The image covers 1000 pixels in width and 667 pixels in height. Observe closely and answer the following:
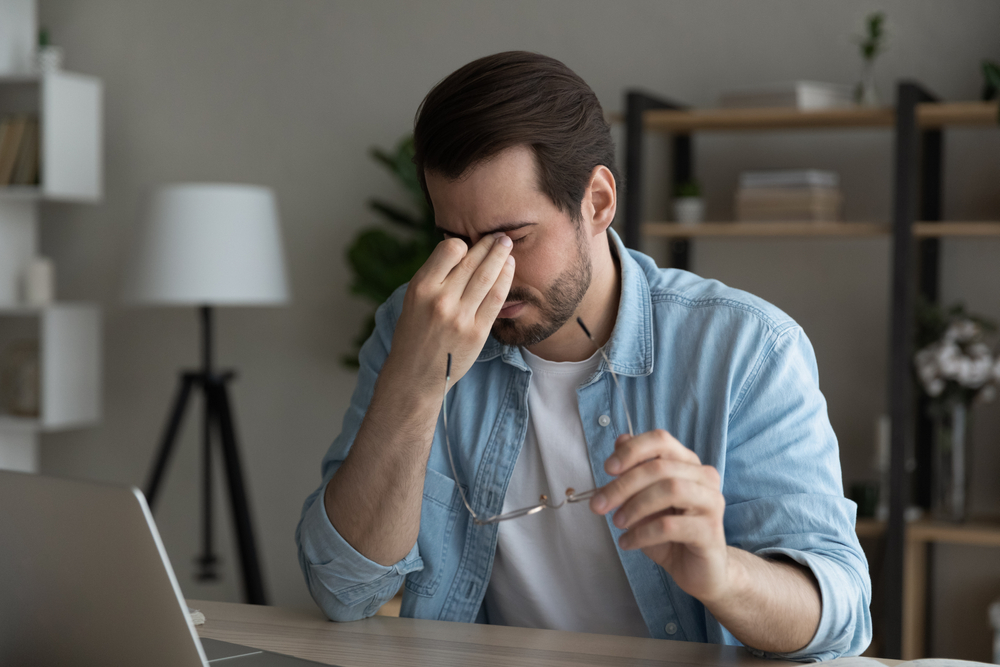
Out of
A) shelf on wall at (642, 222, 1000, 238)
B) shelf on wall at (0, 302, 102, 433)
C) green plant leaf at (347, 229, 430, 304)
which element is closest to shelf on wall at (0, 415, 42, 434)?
shelf on wall at (0, 302, 102, 433)

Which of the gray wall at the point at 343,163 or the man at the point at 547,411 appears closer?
the man at the point at 547,411

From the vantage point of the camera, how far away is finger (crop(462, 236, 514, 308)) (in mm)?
1276

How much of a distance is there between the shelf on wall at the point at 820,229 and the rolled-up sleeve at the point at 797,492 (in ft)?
4.50

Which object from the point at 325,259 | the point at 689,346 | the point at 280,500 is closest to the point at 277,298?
the point at 325,259

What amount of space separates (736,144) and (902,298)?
2.48ft

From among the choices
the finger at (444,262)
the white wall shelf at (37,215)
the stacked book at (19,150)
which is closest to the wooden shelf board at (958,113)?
the finger at (444,262)

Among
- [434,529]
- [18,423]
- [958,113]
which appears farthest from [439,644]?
[18,423]

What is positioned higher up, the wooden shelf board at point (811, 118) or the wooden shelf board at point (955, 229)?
the wooden shelf board at point (811, 118)

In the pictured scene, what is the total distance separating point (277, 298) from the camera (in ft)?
10.1

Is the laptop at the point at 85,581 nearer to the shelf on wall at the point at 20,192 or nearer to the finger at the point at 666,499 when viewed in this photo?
the finger at the point at 666,499

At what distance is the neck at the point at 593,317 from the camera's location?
146 centimetres

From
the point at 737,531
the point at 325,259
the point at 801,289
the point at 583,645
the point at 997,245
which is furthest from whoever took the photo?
the point at 325,259

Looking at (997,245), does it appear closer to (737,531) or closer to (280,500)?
(737,531)

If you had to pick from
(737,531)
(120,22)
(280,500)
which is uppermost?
(120,22)
